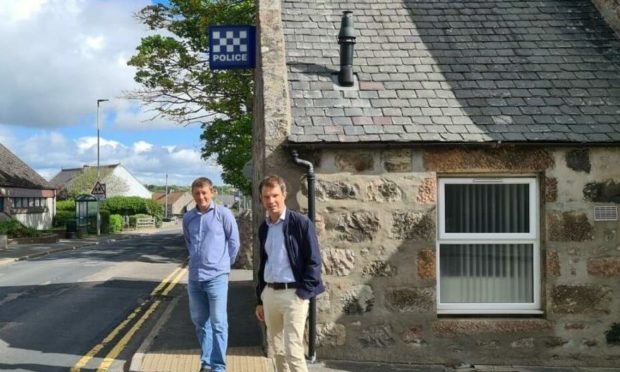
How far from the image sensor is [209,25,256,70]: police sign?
9594 millimetres

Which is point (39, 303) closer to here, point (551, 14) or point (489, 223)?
point (489, 223)

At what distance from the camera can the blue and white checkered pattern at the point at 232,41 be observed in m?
9.64

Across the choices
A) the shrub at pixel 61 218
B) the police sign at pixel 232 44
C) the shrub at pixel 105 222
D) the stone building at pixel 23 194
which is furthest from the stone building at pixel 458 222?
the shrub at pixel 61 218

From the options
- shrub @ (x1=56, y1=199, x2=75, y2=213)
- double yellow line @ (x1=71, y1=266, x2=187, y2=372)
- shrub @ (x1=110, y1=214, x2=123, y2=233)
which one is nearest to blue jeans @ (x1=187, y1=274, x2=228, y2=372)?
double yellow line @ (x1=71, y1=266, x2=187, y2=372)

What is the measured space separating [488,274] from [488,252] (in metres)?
0.25

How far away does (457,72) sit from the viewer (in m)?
8.12

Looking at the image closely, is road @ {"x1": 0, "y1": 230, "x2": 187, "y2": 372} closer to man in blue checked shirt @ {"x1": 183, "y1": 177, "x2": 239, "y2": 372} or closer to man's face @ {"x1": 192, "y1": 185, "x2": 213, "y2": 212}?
man in blue checked shirt @ {"x1": 183, "y1": 177, "x2": 239, "y2": 372}

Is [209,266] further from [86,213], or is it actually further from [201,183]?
[86,213]

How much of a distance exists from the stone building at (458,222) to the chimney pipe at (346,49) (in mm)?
308

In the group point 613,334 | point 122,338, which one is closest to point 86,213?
point 122,338

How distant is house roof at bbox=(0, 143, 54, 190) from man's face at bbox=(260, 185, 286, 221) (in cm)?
3973

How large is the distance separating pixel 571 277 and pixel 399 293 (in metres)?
1.93

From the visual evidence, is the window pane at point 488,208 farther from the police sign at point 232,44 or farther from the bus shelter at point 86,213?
the bus shelter at point 86,213

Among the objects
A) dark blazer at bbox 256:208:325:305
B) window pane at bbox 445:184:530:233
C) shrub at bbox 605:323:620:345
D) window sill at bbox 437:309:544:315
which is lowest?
shrub at bbox 605:323:620:345
